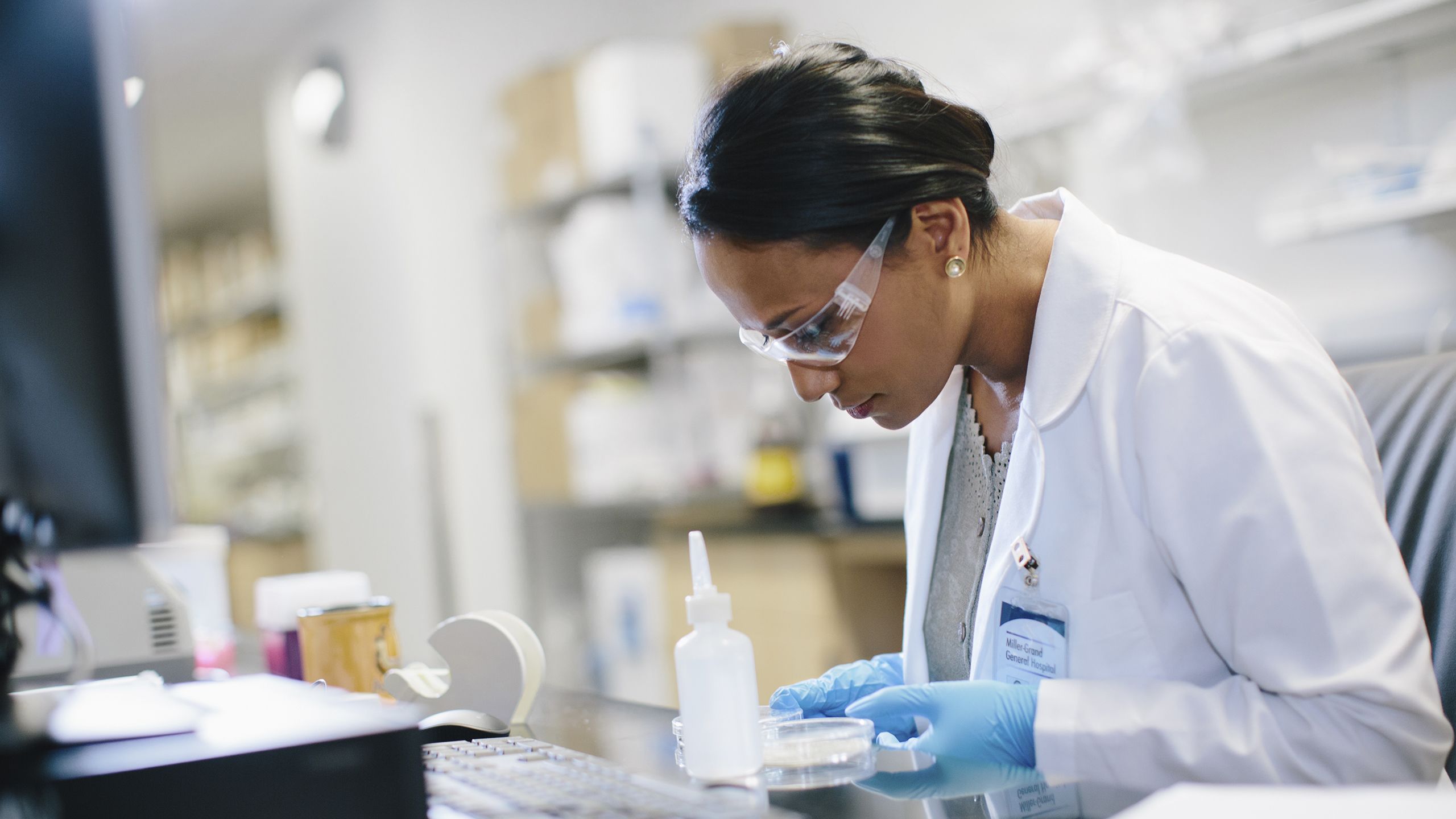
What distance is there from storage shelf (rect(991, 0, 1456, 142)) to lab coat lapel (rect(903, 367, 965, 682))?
1.00m

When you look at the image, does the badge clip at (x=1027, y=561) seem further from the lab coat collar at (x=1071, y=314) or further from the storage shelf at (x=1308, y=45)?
the storage shelf at (x=1308, y=45)

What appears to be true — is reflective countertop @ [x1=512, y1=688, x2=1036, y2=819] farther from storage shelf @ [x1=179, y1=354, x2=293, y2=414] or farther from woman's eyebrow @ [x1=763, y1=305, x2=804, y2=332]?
storage shelf @ [x1=179, y1=354, x2=293, y2=414]

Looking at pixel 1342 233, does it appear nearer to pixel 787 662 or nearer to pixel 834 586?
pixel 834 586

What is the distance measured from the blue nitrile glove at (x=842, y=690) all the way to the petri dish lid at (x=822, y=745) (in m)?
0.13

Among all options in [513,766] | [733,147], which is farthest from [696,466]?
[513,766]

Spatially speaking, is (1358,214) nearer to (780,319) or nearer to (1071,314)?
(1071,314)

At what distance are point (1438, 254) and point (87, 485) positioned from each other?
241 cm

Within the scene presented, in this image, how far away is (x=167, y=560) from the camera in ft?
6.31

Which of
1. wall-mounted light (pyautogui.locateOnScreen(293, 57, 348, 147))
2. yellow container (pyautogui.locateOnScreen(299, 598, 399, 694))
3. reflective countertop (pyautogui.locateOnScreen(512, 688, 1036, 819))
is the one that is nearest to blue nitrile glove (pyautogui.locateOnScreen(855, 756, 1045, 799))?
reflective countertop (pyautogui.locateOnScreen(512, 688, 1036, 819))

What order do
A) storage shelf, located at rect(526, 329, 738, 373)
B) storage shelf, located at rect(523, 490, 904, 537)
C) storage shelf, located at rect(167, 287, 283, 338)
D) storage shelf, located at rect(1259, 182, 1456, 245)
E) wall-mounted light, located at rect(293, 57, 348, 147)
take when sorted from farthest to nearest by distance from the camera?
storage shelf, located at rect(167, 287, 283, 338), wall-mounted light, located at rect(293, 57, 348, 147), storage shelf, located at rect(526, 329, 738, 373), storage shelf, located at rect(523, 490, 904, 537), storage shelf, located at rect(1259, 182, 1456, 245)

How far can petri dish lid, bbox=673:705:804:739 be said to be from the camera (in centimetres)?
88

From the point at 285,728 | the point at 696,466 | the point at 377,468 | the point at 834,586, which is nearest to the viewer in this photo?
the point at 285,728

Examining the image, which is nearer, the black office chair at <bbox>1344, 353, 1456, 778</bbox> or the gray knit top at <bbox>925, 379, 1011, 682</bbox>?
the black office chair at <bbox>1344, 353, 1456, 778</bbox>

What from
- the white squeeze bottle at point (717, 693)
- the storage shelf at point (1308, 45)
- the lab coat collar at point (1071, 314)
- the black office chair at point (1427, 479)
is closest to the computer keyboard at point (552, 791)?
the white squeeze bottle at point (717, 693)
